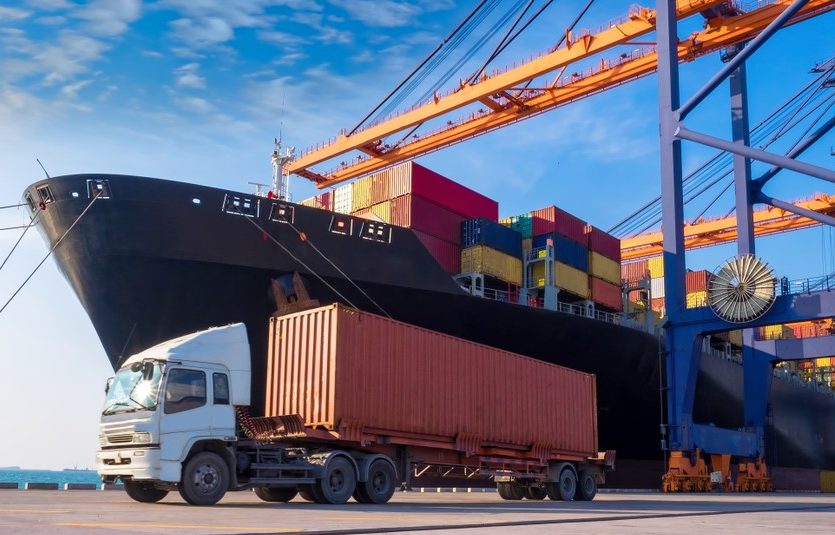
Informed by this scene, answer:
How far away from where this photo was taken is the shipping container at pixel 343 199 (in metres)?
25.7

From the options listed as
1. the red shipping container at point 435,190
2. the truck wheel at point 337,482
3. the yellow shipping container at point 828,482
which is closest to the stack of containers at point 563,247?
the red shipping container at point 435,190

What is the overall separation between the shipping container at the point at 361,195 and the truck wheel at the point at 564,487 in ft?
34.7

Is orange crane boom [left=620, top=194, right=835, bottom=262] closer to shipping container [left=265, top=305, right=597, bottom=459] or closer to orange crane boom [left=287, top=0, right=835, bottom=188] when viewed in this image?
orange crane boom [left=287, top=0, right=835, bottom=188]

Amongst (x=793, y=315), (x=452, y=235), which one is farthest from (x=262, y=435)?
(x=793, y=315)

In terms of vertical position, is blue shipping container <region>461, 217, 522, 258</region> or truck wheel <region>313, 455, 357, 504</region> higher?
blue shipping container <region>461, 217, 522, 258</region>

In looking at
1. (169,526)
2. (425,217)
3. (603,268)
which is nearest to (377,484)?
(169,526)

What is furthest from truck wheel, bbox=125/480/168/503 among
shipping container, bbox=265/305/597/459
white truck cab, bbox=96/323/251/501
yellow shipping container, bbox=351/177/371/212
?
yellow shipping container, bbox=351/177/371/212

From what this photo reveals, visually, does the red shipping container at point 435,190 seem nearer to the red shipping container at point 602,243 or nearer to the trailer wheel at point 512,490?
the red shipping container at point 602,243

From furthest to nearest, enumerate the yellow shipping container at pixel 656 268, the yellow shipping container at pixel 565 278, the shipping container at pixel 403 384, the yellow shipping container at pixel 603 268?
the yellow shipping container at pixel 656 268, the yellow shipping container at pixel 603 268, the yellow shipping container at pixel 565 278, the shipping container at pixel 403 384

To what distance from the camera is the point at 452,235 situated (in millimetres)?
25062

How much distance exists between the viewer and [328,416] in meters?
13.7

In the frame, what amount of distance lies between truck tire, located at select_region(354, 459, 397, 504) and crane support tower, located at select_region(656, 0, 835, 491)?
15813mm

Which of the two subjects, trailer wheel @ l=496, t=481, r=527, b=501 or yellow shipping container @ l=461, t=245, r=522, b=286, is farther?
yellow shipping container @ l=461, t=245, r=522, b=286

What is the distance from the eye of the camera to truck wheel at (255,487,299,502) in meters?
14.5
